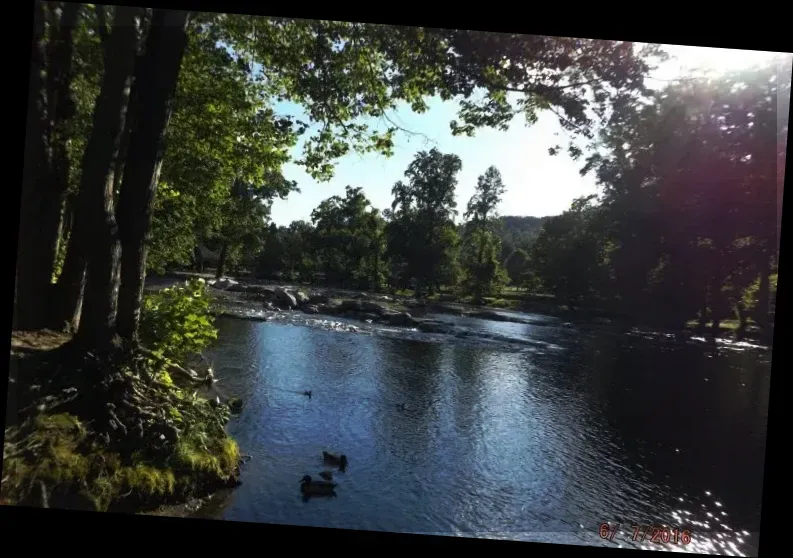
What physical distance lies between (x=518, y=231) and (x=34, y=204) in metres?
3.88

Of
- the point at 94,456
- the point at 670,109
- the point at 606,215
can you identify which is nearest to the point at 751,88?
the point at 670,109

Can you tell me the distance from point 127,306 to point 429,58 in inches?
127

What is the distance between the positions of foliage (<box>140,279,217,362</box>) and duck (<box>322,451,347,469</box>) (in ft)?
4.64

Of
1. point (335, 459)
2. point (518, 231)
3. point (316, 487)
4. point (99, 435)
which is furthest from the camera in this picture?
point (518, 231)

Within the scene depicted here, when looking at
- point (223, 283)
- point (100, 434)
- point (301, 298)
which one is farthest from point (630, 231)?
point (100, 434)

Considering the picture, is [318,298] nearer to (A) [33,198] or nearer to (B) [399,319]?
(B) [399,319]

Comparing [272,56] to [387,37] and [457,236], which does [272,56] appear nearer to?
[387,37]

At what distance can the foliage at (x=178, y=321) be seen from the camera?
3316 mm

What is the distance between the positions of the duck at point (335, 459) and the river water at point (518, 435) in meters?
0.06

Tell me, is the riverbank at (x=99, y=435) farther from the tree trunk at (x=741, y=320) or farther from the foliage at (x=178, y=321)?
the tree trunk at (x=741, y=320)

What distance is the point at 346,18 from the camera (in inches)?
116

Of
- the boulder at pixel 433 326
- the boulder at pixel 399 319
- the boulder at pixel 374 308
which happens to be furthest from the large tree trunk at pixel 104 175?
the boulder at pixel 433 326
